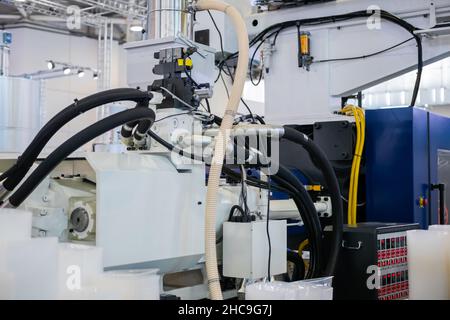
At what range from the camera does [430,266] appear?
47.4 inches

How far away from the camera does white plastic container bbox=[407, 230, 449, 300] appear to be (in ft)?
3.92

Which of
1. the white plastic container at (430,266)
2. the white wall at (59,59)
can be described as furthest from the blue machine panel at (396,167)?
the white wall at (59,59)

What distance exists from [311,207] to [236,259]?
374 mm

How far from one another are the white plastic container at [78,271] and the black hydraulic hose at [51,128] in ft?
1.95

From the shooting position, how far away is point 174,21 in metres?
1.95

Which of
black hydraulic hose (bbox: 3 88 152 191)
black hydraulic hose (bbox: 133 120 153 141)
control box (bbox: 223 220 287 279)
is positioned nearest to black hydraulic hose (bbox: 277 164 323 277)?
control box (bbox: 223 220 287 279)

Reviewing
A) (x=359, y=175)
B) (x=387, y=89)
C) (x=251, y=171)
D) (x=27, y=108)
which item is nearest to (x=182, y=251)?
(x=251, y=171)

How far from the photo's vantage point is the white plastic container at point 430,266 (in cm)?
120

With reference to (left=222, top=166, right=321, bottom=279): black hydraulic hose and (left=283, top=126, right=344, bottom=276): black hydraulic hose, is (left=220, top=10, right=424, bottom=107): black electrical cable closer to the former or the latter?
(left=283, top=126, right=344, bottom=276): black hydraulic hose

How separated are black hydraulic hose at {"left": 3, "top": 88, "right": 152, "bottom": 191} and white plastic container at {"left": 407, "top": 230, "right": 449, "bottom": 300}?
0.80 metres

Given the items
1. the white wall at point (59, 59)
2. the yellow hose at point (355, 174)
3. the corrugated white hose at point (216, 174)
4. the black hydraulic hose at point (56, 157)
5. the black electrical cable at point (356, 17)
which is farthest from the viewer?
the white wall at point (59, 59)

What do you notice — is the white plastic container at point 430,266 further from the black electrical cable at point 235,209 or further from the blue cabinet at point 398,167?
the blue cabinet at point 398,167

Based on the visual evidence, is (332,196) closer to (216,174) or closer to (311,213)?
(311,213)
